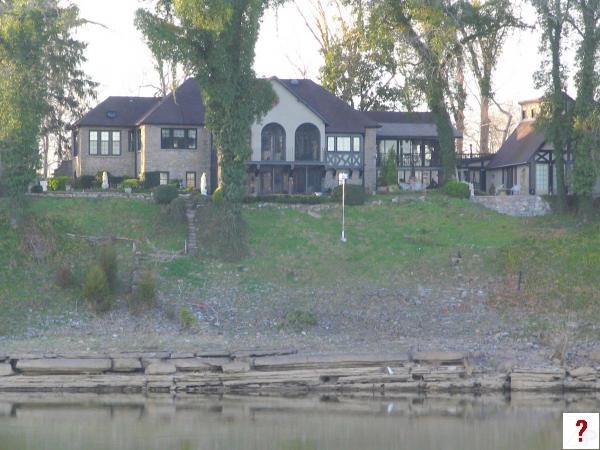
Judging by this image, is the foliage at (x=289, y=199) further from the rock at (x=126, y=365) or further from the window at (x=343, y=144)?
the rock at (x=126, y=365)

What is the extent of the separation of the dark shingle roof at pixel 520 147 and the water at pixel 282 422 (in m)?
32.2

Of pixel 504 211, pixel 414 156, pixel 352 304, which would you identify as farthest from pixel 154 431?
pixel 414 156

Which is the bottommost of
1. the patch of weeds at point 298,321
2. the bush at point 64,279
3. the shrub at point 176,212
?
the patch of weeds at point 298,321

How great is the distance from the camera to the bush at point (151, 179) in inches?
2356

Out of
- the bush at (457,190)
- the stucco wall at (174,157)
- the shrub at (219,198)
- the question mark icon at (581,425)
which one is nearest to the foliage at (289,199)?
the shrub at (219,198)

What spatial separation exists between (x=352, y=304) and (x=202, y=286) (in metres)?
6.25

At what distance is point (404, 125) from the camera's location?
229ft

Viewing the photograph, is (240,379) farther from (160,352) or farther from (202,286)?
(202,286)

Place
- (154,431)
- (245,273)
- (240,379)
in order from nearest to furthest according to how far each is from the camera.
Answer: (154,431), (240,379), (245,273)

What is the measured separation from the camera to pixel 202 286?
4353 cm

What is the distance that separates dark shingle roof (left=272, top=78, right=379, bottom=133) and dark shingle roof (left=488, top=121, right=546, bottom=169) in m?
8.39

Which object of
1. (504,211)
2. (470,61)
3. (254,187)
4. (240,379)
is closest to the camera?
(240,379)

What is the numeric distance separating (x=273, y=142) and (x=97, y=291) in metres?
23.5

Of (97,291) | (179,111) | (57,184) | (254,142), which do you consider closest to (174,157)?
(179,111)
